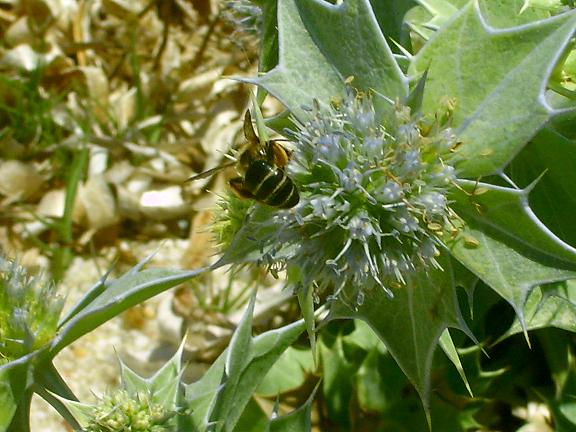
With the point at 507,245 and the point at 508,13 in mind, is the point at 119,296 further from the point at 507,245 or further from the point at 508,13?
the point at 508,13

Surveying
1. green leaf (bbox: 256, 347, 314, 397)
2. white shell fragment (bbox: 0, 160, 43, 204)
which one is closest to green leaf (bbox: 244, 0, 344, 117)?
A: green leaf (bbox: 256, 347, 314, 397)

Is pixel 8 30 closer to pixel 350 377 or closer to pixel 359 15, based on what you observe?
pixel 350 377

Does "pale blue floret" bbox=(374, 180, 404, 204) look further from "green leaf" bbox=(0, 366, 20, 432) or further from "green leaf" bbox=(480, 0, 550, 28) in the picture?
"green leaf" bbox=(0, 366, 20, 432)

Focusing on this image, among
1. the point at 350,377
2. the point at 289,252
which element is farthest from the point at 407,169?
the point at 350,377

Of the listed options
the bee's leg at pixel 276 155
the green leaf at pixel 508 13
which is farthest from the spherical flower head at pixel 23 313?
the green leaf at pixel 508 13

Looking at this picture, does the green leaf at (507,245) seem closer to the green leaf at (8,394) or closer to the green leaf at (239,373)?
the green leaf at (239,373)

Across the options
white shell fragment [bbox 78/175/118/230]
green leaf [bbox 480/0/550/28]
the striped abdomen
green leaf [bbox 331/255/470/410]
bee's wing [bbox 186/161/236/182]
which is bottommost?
white shell fragment [bbox 78/175/118/230]
